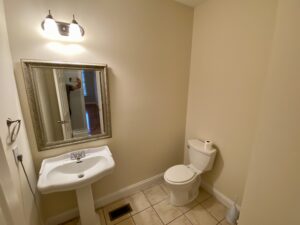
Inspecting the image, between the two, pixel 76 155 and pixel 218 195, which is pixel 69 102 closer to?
pixel 76 155

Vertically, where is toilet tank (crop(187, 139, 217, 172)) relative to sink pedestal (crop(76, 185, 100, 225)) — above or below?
above

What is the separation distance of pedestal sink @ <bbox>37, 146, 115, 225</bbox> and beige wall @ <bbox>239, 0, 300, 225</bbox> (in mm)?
1127

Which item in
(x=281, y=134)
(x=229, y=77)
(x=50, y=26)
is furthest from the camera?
(x=229, y=77)

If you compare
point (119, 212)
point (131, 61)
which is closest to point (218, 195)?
point (119, 212)

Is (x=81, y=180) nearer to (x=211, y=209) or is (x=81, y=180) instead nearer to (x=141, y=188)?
(x=141, y=188)

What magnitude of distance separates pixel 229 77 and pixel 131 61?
3.46 ft

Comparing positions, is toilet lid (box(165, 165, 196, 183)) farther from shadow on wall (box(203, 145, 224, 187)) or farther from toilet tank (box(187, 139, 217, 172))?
shadow on wall (box(203, 145, 224, 187))

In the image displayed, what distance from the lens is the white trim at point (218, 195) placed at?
66.9 inches

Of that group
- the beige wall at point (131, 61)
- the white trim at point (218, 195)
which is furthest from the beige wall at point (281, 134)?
the beige wall at point (131, 61)

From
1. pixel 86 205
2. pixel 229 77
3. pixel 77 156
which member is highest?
pixel 229 77

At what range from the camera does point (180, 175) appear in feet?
5.49

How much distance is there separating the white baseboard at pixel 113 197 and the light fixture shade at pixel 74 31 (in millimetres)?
1758

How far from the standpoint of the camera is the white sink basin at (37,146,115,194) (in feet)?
3.56

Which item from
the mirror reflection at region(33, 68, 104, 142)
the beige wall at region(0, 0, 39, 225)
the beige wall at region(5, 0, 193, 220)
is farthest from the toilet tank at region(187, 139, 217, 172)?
the beige wall at region(0, 0, 39, 225)
